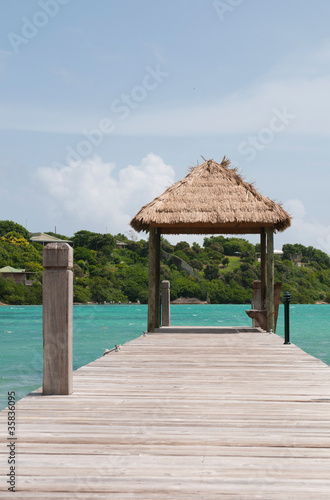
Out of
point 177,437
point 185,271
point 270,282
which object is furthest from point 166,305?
point 185,271

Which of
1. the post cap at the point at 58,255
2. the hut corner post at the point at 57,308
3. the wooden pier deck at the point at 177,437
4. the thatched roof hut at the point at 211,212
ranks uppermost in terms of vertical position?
the thatched roof hut at the point at 211,212

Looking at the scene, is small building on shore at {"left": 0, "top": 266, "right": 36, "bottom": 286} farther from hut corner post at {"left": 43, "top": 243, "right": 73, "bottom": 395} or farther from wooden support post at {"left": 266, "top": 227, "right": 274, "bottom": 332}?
hut corner post at {"left": 43, "top": 243, "right": 73, "bottom": 395}

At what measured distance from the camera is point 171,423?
3.69 metres

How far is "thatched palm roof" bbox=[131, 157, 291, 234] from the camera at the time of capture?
11312 mm

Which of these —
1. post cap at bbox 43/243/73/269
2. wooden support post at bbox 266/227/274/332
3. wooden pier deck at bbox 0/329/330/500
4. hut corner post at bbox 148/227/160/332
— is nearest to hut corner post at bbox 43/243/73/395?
post cap at bbox 43/243/73/269

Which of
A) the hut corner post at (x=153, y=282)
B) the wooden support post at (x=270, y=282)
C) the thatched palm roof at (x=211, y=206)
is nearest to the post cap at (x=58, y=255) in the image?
the thatched palm roof at (x=211, y=206)

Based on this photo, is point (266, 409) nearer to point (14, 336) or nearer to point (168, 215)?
point (168, 215)

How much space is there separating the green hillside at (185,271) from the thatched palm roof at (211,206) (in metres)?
60.7

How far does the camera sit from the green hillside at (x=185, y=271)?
78.2 meters

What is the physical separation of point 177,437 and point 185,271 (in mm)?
78163

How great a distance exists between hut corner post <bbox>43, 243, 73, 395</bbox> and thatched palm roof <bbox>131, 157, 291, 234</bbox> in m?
6.74

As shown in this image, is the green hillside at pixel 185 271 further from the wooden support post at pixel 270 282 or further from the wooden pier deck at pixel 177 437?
the wooden pier deck at pixel 177 437

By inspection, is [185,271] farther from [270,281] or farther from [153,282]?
[270,281]

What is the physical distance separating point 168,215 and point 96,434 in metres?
8.18
